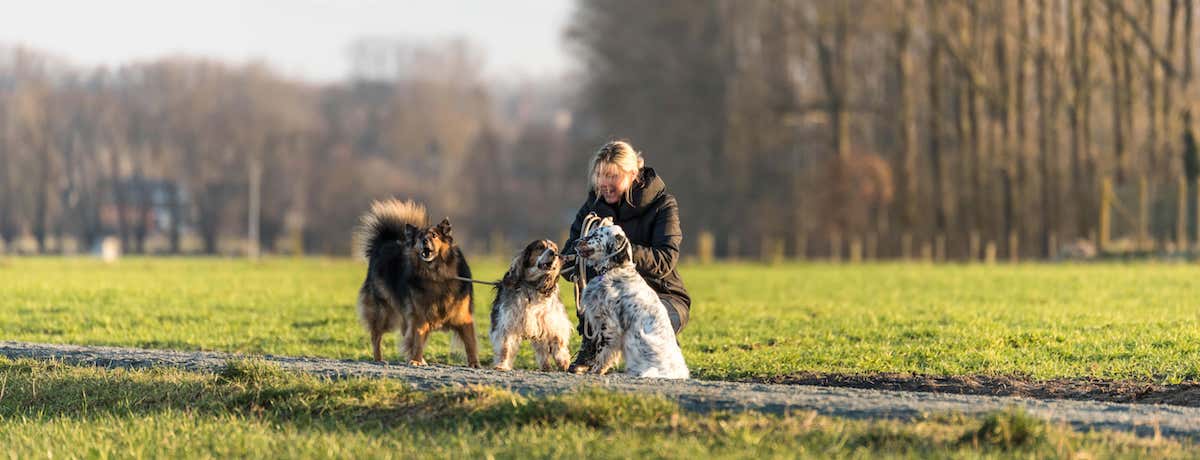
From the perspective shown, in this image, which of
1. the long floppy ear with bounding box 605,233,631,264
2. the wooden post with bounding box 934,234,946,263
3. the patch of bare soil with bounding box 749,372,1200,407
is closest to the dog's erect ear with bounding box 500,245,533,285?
the long floppy ear with bounding box 605,233,631,264

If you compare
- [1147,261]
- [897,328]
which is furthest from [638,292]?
[1147,261]

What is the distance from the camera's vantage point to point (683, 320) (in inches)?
524

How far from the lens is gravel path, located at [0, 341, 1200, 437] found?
32.0 ft

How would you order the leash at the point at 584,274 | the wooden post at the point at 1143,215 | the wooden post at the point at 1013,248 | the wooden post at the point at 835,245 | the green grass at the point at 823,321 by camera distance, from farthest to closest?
1. the wooden post at the point at 835,245
2. the wooden post at the point at 1013,248
3. the wooden post at the point at 1143,215
4. the green grass at the point at 823,321
5. the leash at the point at 584,274

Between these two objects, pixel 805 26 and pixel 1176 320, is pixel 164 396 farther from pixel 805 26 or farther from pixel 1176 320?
pixel 805 26

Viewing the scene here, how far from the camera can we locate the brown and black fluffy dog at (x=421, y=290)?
14.6 m

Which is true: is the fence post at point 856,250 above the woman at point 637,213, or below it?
below

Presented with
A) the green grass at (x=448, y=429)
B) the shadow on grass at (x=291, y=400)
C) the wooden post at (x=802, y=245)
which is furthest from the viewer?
the wooden post at (x=802, y=245)

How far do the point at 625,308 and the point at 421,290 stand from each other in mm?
3126

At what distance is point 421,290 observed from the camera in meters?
14.7

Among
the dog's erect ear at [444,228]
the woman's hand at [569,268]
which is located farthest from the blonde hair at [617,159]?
the dog's erect ear at [444,228]

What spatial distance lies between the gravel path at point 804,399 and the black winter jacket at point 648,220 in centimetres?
123

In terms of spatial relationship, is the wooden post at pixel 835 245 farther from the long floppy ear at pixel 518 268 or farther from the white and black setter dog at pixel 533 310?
the long floppy ear at pixel 518 268

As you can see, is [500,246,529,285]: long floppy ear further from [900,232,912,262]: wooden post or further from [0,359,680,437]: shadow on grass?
[900,232,912,262]: wooden post
